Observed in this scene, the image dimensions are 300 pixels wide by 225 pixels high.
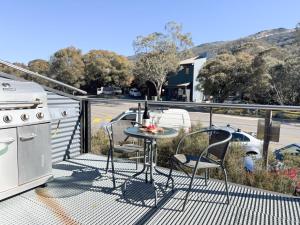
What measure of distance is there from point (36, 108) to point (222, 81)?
21.0 m

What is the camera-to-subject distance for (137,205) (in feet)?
9.36

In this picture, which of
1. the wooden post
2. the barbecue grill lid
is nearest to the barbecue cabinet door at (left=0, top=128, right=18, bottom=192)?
the barbecue grill lid

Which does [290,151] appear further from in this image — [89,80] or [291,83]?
[89,80]

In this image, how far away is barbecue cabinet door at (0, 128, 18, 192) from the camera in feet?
8.50

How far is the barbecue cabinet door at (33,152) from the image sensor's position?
2795 millimetres

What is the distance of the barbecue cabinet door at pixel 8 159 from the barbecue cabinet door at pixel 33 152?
58 mm

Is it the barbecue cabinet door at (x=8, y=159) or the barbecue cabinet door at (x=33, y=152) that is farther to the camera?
the barbecue cabinet door at (x=33, y=152)

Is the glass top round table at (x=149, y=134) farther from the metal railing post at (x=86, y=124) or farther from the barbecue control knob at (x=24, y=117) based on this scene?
the metal railing post at (x=86, y=124)

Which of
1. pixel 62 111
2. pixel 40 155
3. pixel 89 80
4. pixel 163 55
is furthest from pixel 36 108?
pixel 89 80

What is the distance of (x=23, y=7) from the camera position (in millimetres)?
12359

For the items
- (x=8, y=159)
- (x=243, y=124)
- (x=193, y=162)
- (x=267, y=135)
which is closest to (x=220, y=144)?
(x=193, y=162)

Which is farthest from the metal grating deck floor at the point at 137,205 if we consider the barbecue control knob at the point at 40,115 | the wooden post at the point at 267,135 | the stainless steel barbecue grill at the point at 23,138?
the barbecue control knob at the point at 40,115

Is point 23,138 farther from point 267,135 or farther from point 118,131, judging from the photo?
point 267,135

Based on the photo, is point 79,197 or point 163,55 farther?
point 163,55
